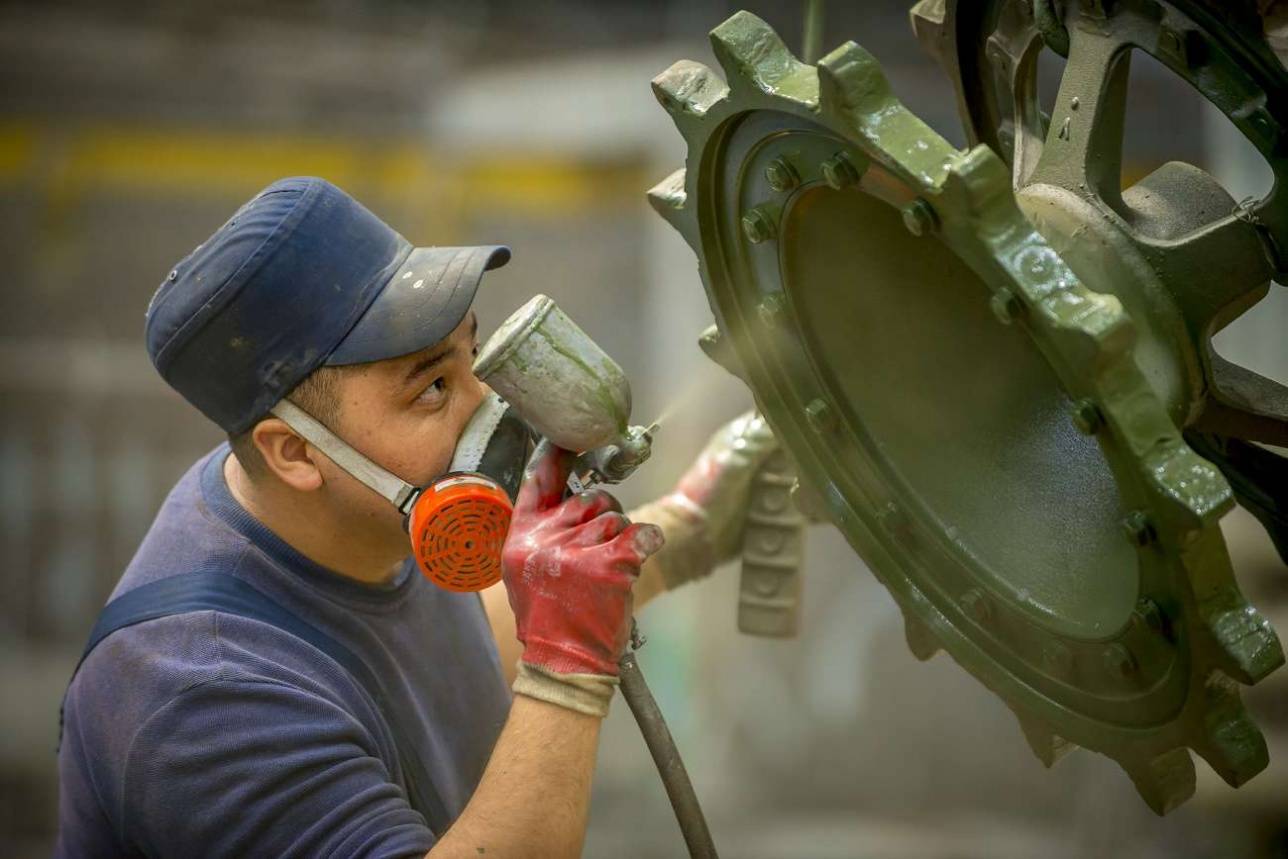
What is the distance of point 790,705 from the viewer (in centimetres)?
537

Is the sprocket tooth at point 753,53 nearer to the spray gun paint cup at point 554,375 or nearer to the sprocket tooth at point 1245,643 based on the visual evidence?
the spray gun paint cup at point 554,375

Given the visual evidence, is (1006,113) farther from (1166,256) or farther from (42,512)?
(42,512)

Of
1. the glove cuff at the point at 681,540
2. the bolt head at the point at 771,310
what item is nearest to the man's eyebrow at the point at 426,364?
the bolt head at the point at 771,310

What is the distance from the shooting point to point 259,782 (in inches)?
68.1

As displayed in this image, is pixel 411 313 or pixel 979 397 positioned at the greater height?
pixel 411 313

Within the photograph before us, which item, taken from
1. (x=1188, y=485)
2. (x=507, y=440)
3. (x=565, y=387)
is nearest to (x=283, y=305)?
(x=507, y=440)

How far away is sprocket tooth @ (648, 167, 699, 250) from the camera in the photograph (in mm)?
1758

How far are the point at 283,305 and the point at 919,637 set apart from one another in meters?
1.00

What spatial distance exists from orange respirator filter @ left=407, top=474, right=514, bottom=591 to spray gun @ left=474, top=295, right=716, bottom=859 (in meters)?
0.13

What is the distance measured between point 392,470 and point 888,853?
3.77m

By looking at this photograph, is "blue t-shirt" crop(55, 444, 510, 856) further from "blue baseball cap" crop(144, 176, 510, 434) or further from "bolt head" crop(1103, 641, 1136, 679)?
"bolt head" crop(1103, 641, 1136, 679)

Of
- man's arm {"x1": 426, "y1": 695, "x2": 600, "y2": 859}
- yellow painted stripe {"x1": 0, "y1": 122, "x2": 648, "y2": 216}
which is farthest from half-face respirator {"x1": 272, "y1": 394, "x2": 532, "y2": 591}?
yellow painted stripe {"x1": 0, "y1": 122, "x2": 648, "y2": 216}

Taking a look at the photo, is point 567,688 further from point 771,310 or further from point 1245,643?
point 1245,643

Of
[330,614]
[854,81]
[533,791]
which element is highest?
[854,81]
